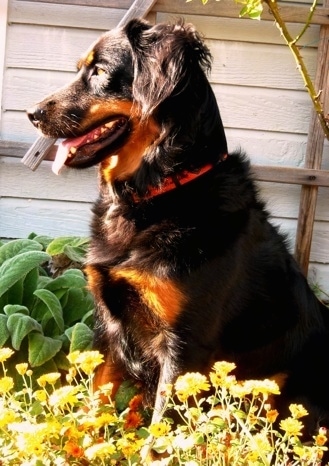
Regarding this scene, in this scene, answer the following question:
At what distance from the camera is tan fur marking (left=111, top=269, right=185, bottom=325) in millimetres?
2627

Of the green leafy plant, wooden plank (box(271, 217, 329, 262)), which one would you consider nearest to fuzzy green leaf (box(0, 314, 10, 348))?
the green leafy plant

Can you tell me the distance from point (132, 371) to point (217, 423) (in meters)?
1.07

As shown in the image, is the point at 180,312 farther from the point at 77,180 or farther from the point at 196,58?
the point at 77,180

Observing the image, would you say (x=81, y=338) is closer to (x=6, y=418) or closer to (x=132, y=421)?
(x=132, y=421)

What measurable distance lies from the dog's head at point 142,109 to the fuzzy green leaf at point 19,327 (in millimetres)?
829

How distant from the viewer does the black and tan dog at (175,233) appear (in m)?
2.68

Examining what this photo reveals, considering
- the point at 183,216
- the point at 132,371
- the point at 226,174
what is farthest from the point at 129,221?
the point at 132,371

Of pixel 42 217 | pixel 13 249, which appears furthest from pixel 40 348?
pixel 42 217

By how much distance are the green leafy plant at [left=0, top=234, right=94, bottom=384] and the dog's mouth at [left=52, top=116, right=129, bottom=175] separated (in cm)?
84

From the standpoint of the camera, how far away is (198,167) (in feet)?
9.11

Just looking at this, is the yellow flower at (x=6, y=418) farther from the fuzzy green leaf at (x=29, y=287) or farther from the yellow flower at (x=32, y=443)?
the fuzzy green leaf at (x=29, y=287)

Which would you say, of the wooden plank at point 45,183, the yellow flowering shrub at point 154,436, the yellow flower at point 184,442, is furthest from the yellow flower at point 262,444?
the wooden plank at point 45,183

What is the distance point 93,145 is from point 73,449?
1.29 meters

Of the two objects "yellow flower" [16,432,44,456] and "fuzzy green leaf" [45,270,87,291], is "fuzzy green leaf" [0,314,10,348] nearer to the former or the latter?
"fuzzy green leaf" [45,270,87,291]
